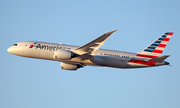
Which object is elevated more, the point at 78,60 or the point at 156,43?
the point at 156,43

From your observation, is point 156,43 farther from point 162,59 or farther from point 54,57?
point 54,57

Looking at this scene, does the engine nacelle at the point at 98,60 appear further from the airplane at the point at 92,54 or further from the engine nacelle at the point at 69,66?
the engine nacelle at the point at 69,66

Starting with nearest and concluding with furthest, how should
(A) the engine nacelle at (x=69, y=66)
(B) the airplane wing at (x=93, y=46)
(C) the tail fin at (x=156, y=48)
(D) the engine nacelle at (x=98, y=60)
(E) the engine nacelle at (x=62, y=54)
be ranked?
1. (B) the airplane wing at (x=93, y=46)
2. (E) the engine nacelle at (x=62, y=54)
3. (D) the engine nacelle at (x=98, y=60)
4. (C) the tail fin at (x=156, y=48)
5. (A) the engine nacelle at (x=69, y=66)

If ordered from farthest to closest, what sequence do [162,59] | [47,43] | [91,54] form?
[47,43] → [91,54] → [162,59]

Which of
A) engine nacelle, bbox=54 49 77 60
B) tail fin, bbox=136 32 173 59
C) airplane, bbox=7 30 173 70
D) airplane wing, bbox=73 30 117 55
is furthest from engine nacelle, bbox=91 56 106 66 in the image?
tail fin, bbox=136 32 173 59

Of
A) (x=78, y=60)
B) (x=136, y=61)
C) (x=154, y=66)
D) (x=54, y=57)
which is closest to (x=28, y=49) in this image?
(x=54, y=57)

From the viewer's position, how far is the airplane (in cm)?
3622

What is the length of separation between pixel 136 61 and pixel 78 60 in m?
9.42

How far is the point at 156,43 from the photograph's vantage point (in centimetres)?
4012

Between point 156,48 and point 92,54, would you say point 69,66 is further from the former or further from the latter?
point 156,48

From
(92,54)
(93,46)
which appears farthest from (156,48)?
(93,46)

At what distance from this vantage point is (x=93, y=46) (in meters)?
35.7

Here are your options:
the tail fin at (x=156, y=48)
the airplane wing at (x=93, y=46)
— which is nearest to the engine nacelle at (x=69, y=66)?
the airplane wing at (x=93, y=46)

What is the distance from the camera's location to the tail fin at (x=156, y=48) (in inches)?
1547
